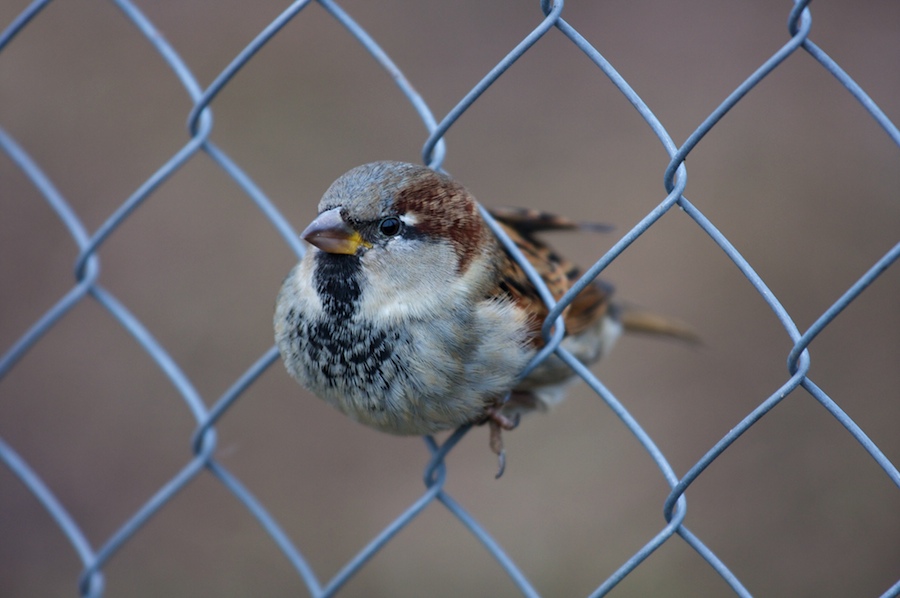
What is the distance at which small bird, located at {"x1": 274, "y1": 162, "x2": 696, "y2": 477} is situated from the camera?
1.42 metres

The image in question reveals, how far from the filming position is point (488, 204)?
3162 mm

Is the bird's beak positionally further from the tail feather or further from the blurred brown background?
the blurred brown background

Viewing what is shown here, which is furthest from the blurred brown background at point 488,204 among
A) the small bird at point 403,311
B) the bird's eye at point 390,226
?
the bird's eye at point 390,226

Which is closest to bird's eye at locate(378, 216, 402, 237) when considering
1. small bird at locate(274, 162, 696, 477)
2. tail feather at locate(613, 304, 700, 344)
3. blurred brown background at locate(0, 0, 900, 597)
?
small bird at locate(274, 162, 696, 477)

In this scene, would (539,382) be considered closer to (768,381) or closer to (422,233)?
(422,233)

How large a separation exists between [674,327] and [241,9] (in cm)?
219

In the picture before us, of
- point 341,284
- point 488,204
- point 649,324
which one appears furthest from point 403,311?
point 488,204

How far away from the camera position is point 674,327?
220 centimetres

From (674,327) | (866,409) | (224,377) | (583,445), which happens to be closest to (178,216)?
(224,377)

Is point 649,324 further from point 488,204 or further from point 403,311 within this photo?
point 488,204

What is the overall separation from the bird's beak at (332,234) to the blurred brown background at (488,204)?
148cm

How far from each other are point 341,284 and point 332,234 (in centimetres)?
9

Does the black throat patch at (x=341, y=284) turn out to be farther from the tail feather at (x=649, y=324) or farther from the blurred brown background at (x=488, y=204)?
the blurred brown background at (x=488, y=204)

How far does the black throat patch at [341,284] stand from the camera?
4.75 ft
